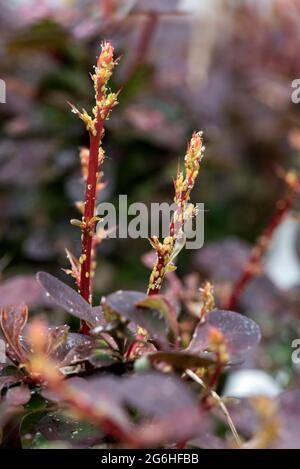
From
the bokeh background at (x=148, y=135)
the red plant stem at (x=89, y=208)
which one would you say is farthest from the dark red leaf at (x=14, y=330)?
the bokeh background at (x=148, y=135)

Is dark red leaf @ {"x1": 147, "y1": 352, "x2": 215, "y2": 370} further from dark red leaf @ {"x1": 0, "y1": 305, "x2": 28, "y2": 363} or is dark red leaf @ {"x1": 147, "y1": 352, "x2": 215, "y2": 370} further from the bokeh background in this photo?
the bokeh background

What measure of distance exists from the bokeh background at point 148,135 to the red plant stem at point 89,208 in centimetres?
37

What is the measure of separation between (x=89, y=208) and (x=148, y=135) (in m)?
0.78

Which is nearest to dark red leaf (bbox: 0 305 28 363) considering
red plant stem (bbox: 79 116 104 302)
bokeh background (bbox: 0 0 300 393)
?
red plant stem (bbox: 79 116 104 302)

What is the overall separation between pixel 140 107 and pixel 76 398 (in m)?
0.98

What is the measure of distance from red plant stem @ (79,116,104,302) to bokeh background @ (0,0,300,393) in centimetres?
37

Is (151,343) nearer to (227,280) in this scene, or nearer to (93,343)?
(93,343)

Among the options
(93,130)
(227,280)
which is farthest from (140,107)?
(93,130)

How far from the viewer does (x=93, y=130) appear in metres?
0.47

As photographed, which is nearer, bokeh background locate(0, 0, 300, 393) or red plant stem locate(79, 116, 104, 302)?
red plant stem locate(79, 116, 104, 302)

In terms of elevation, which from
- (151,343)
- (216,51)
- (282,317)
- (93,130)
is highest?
(216,51)

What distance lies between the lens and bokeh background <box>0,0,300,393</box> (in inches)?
45.0

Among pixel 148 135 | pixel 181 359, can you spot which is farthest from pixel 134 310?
pixel 148 135
